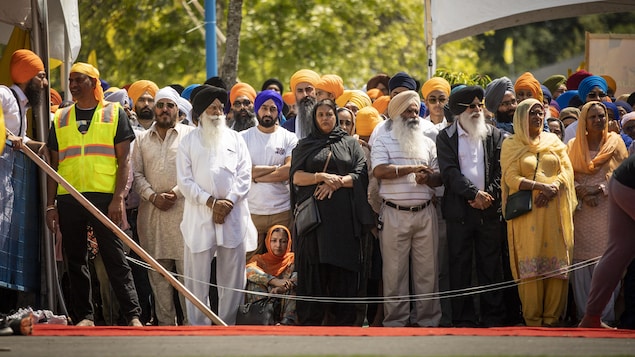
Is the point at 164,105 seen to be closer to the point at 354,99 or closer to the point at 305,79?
the point at 305,79

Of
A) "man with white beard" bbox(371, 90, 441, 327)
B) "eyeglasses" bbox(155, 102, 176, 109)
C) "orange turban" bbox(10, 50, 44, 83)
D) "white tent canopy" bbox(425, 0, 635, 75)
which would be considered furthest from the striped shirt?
"white tent canopy" bbox(425, 0, 635, 75)

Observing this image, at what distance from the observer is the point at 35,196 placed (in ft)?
41.0

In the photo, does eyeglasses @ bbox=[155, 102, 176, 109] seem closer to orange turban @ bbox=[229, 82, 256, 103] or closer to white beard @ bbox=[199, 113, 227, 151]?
white beard @ bbox=[199, 113, 227, 151]

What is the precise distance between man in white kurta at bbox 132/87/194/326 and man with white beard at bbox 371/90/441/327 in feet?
6.40

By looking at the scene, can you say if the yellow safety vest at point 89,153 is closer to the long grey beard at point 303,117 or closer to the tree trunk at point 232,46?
the long grey beard at point 303,117

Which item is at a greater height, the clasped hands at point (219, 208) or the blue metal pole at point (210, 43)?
the blue metal pole at point (210, 43)

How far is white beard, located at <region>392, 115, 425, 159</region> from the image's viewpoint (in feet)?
42.0

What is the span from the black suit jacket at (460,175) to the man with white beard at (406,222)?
17 cm

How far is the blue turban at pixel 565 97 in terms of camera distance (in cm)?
1605

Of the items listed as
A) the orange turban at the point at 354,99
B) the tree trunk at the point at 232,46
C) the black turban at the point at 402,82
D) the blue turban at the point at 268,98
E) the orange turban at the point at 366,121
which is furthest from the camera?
the tree trunk at the point at 232,46

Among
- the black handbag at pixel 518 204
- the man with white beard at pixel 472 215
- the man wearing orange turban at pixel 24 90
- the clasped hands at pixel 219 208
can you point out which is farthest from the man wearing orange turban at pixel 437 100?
the man wearing orange turban at pixel 24 90

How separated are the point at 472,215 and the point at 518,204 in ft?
1.65

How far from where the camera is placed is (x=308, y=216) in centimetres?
1241

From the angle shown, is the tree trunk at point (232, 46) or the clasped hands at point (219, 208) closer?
the clasped hands at point (219, 208)
